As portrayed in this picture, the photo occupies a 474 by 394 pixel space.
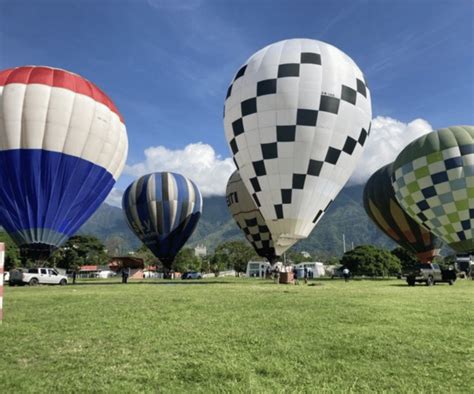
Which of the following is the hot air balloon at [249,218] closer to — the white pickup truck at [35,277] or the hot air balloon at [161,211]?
the hot air balloon at [161,211]

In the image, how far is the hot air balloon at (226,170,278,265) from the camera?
37188mm

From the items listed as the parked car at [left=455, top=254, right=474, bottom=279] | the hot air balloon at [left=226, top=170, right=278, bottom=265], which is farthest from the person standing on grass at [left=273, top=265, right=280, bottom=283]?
the parked car at [left=455, top=254, right=474, bottom=279]

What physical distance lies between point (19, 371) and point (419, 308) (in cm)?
971

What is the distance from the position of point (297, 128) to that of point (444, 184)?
62.7 ft

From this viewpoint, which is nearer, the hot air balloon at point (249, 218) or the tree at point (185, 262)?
the hot air balloon at point (249, 218)

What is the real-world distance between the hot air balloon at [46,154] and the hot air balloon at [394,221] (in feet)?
102

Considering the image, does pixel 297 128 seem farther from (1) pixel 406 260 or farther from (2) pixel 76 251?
(2) pixel 76 251

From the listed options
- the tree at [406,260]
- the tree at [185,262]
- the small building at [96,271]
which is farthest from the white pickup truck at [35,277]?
the tree at [185,262]

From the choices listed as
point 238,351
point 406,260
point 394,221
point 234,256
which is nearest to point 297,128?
point 238,351

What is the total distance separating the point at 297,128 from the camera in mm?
22016

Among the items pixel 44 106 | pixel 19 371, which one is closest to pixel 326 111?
pixel 44 106

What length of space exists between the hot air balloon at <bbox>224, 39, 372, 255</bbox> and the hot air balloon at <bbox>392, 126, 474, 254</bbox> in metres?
14.4

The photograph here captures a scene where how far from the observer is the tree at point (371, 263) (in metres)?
60.7

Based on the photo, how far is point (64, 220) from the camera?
→ 90.6 ft
